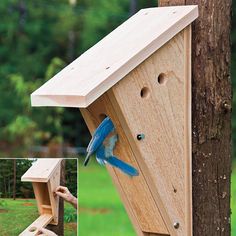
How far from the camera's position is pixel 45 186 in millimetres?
3586

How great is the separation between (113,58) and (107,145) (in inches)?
12.2

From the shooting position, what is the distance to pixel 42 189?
3.59 meters

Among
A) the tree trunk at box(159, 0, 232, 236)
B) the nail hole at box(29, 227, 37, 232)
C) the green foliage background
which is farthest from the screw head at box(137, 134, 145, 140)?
the green foliage background

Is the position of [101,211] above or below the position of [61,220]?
above

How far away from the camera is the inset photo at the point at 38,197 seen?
11.3 feet

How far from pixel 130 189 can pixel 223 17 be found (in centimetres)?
78

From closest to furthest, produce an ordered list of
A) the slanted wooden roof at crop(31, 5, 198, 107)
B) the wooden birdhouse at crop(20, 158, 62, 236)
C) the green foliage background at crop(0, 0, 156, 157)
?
the slanted wooden roof at crop(31, 5, 198, 107) < the wooden birdhouse at crop(20, 158, 62, 236) < the green foliage background at crop(0, 0, 156, 157)

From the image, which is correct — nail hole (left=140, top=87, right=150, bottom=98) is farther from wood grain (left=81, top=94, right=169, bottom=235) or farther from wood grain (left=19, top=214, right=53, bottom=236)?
wood grain (left=19, top=214, right=53, bottom=236)

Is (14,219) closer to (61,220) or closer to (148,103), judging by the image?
(61,220)

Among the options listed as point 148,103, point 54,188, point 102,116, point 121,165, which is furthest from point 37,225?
point 148,103

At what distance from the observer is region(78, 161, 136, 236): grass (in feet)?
27.7

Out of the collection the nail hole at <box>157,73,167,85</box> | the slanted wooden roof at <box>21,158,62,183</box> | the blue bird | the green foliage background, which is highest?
the green foliage background

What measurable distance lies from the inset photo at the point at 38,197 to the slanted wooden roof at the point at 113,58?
23 cm

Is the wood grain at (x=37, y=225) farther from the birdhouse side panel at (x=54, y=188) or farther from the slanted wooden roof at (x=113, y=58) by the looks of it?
the slanted wooden roof at (x=113, y=58)
